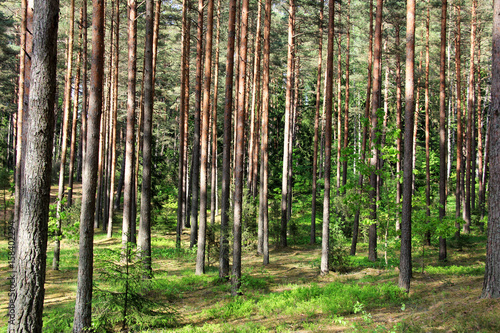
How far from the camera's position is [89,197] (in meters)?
7.13

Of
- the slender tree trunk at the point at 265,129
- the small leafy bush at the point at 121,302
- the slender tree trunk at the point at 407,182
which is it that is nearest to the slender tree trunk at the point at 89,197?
the small leafy bush at the point at 121,302

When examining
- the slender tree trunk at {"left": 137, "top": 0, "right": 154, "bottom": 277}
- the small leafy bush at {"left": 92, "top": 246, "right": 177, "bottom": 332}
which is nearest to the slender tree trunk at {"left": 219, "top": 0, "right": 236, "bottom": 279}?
the slender tree trunk at {"left": 137, "top": 0, "right": 154, "bottom": 277}

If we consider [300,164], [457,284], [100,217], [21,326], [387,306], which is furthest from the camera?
[300,164]

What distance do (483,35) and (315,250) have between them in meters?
19.8

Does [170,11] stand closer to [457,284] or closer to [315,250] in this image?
[315,250]

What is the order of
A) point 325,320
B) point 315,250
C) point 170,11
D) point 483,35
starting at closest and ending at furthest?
point 325,320, point 315,250, point 170,11, point 483,35

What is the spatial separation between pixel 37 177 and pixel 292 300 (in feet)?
22.4

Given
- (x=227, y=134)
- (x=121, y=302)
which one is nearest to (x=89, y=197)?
(x=121, y=302)

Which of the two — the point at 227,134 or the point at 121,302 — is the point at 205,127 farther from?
the point at 121,302

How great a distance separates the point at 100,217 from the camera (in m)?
27.9

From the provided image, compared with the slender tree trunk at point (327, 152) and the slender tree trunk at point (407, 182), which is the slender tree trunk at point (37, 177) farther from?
the slender tree trunk at point (327, 152)

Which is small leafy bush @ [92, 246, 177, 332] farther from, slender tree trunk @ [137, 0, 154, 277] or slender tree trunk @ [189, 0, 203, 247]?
slender tree trunk @ [189, 0, 203, 247]

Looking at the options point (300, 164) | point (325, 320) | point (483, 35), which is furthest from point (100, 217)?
point (483, 35)

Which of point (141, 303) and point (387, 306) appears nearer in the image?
point (141, 303)
